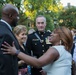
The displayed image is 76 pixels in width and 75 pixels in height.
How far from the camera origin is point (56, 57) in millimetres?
3439

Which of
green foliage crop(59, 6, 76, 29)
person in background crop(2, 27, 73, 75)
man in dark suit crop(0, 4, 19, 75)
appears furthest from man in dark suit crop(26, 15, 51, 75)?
green foliage crop(59, 6, 76, 29)

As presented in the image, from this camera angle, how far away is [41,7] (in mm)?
46438

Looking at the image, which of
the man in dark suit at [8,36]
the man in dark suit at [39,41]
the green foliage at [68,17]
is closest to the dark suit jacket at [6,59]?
the man in dark suit at [8,36]

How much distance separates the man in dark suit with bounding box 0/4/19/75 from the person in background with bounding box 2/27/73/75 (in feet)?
0.59

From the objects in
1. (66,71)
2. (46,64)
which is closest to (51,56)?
(46,64)

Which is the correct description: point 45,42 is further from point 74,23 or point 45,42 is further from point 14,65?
point 74,23

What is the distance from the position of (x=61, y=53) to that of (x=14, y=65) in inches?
25.9

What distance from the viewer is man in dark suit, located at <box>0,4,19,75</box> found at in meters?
3.03

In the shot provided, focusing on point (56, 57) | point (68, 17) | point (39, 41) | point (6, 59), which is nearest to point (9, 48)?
point (6, 59)

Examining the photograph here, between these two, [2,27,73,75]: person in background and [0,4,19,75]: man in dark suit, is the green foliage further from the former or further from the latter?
[0,4,19,75]: man in dark suit

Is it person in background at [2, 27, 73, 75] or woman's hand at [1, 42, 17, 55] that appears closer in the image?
woman's hand at [1, 42, 17, 55]

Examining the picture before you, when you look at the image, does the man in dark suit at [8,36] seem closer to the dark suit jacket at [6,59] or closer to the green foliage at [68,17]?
the dark suit jacket at [6,59]

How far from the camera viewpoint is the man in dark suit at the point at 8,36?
119 inches

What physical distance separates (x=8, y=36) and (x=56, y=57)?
0.72 meters
